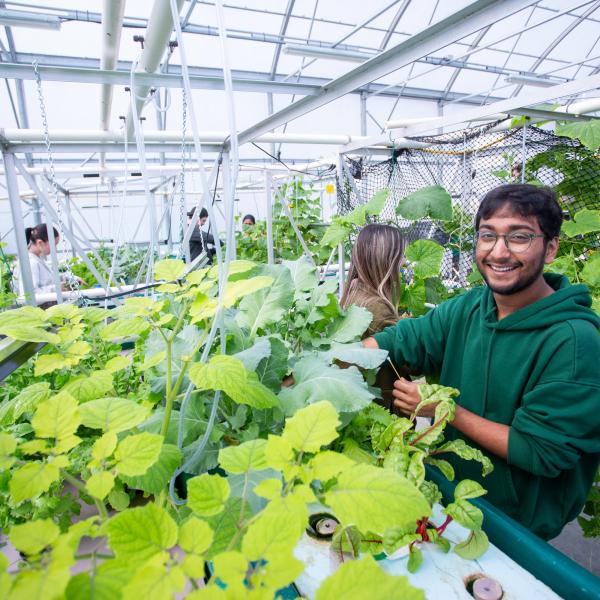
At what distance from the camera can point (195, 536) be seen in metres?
0.34

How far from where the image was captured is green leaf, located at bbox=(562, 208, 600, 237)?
1731 mm

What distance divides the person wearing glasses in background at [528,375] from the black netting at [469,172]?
109 centimetres

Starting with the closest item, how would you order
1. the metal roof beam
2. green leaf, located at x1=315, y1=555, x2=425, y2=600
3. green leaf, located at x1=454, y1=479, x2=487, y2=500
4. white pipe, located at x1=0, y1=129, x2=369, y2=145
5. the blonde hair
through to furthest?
green leaf, located at x1=315, y1=555, x2=425, y2=600, green leaf, located at x1=454, y1=479, x2=487, y2=500, the metal roof beam, the blonde hair, white pipe, located at x1=0, y1=129, x2=369, y2=145

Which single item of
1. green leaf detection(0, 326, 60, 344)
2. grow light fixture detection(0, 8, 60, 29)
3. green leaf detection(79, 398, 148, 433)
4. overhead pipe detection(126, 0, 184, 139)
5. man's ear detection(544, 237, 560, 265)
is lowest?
green leaf detection(79, 398, 148, 433)

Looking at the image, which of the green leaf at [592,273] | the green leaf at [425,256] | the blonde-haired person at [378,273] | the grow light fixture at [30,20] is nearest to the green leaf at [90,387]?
the blonde-haired person at [378,273]

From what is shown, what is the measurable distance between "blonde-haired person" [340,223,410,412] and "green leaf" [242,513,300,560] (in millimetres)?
1300

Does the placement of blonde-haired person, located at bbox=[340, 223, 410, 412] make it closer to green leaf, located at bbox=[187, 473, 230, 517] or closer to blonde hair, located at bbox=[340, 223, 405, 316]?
blonde hair, located at bbox=[340, 223, 405, 316]

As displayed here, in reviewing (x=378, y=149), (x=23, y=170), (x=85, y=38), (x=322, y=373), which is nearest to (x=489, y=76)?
(x=85, y=38)

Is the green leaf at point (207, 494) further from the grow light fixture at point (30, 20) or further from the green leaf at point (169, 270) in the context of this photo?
the grow light fixture at point (30, 20)

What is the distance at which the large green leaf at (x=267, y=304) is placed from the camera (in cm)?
85

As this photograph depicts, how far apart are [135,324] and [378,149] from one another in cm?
232

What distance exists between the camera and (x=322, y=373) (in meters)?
0.73

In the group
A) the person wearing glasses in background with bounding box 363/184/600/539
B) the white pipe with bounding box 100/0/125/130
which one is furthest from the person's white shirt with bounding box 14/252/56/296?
the person wearing glasses in background with bounding box 363/184/600/539

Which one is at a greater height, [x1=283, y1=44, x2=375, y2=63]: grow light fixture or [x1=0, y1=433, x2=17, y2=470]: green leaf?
[x1=283, y1=44, x2=375, y2=63]: grow light fixture
